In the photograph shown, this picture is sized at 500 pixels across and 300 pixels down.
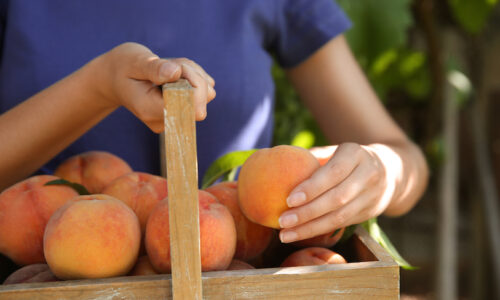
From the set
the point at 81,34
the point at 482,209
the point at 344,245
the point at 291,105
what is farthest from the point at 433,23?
the point at 344,245

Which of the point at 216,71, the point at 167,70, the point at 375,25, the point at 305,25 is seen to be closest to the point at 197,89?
the point at 167,70

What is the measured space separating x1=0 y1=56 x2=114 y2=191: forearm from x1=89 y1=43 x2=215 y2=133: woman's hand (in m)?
0.04

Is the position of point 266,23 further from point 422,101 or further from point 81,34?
point 422,101

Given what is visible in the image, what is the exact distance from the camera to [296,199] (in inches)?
16.8

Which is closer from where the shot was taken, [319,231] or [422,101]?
[319,231]

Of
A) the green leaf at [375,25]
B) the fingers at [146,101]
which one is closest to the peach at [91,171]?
the fingers at [146,101]

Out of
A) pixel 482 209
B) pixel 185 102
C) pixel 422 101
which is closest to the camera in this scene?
pixel 185 102

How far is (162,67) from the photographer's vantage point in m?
0.38

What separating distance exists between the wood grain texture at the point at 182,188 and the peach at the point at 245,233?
12 cm

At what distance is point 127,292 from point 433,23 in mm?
1628

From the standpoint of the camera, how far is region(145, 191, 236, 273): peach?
0.40 m

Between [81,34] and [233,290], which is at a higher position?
[81,34]

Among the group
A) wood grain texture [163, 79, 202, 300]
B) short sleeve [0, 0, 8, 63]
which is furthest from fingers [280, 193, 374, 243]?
short sleeve [0, 0, 8, 63]

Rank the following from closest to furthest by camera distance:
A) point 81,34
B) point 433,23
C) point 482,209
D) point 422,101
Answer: point 81,34, point 433,23, point 482,209, point 422,101
